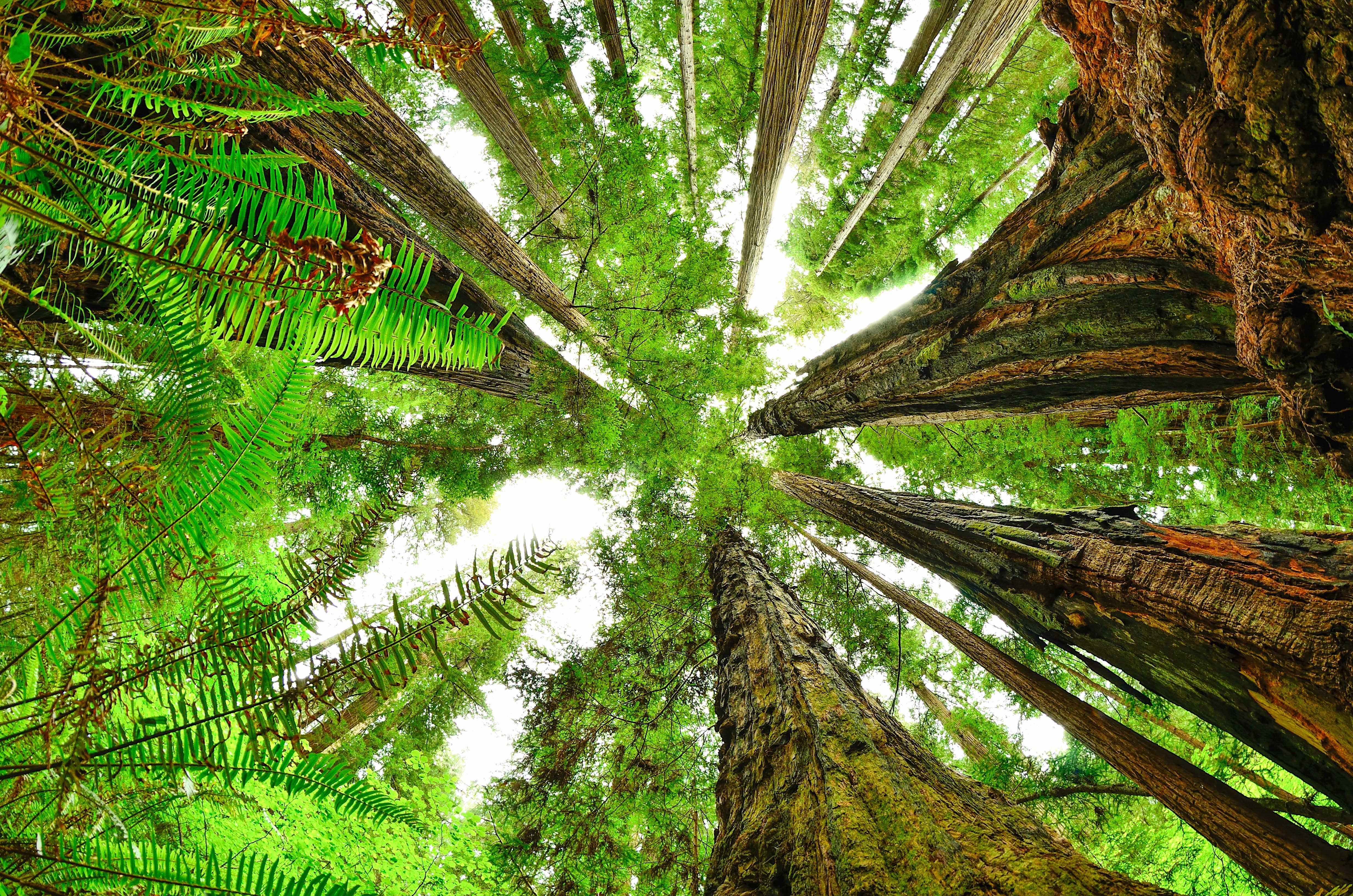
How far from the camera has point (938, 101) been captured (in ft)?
20.6

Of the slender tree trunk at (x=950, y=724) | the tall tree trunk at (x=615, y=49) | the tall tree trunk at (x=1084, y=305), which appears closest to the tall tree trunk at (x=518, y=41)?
the tall tree trunk at (x=615, y=49)

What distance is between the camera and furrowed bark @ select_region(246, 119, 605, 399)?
9.81 ft

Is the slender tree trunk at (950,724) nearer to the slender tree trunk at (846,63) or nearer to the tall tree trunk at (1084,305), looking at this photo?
the tall tree trunk at (1084,305)

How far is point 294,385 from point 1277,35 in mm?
2697

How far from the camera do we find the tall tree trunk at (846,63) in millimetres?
6641

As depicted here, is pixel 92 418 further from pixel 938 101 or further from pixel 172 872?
pixel 938 101

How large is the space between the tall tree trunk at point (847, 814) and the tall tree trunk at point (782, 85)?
5.46 meters

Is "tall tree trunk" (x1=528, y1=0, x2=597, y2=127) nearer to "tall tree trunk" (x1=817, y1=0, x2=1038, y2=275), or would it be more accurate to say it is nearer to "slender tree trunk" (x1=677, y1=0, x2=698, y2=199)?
"slender tree trunk" (x1=677, y1=0, x2=698, y2=199)

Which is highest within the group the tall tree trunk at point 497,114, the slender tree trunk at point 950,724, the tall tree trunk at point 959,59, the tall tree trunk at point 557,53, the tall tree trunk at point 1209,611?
the tall tree trunk at point 959,59

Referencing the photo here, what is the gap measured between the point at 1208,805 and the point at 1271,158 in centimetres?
234

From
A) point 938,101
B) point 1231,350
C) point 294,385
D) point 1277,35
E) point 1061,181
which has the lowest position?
point 294,385

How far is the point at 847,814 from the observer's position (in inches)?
77.4

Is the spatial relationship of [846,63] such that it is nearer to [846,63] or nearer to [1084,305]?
[846,63]

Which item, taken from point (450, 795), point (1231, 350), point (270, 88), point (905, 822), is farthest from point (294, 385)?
point (450, 795)
